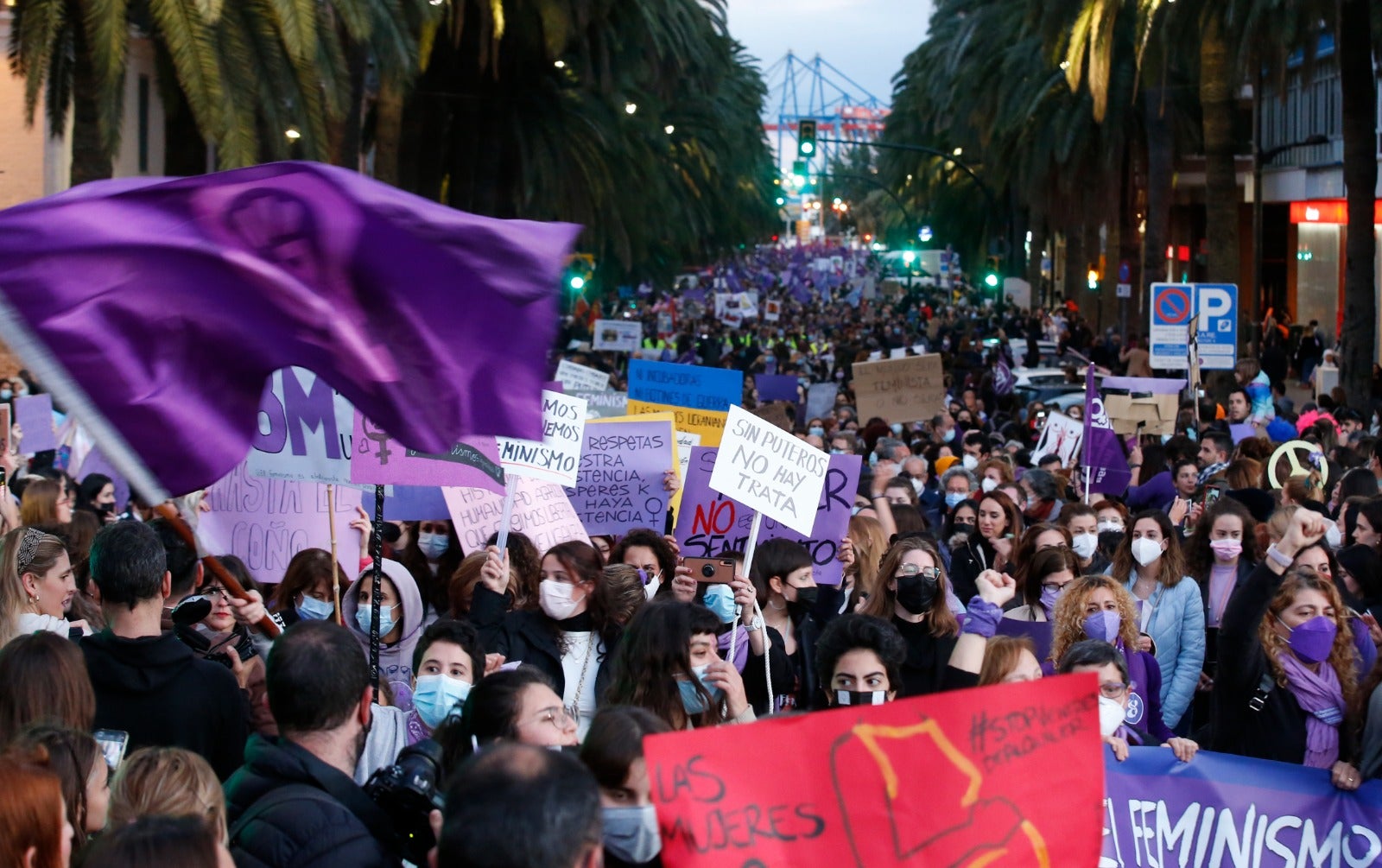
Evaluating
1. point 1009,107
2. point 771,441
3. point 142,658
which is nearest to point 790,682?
point 771,441

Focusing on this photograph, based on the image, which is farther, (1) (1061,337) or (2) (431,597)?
(1) (1061,337)

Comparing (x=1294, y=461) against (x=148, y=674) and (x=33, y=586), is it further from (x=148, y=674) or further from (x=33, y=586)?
(x=148, y=674)

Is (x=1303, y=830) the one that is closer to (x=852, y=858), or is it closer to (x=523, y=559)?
(x=852, y=858)

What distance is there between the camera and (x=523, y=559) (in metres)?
8.16

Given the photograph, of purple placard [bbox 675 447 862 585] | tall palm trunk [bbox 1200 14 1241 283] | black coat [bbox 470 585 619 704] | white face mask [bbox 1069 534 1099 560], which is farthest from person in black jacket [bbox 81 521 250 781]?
tall palm trunk [bbox 1200 14 1241 283]

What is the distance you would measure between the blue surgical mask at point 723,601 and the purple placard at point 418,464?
1082mm

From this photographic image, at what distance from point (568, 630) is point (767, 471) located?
124 cm

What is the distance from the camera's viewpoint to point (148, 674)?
5.27 metres

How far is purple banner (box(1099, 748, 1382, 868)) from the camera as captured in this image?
6.09 metres

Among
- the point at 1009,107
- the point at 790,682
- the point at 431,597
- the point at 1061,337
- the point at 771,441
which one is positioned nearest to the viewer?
the point at 790,682

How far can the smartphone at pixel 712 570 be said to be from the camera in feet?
24.5

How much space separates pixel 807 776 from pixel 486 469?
179 inches

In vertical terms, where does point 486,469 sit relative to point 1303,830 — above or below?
above

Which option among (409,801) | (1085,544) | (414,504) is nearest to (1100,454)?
(1085,544)
